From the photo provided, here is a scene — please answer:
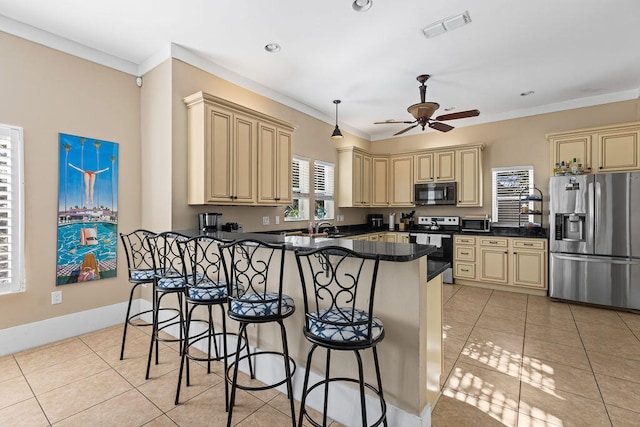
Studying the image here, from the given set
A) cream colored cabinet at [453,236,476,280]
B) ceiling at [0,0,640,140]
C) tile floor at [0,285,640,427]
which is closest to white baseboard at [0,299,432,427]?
tile floor at [0,285,640,427]

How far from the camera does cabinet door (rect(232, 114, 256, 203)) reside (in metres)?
3.54

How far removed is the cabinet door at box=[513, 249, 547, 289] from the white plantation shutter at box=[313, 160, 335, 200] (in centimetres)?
325

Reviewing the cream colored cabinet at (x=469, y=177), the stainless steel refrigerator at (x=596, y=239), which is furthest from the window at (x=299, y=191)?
the stainless steel refrigerator at (x=596, y=239)

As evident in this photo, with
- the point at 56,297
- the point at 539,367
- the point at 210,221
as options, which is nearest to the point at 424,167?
the point at 539,367

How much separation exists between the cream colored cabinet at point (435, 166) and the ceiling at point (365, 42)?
1304 millimetres

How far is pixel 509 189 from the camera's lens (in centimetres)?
541

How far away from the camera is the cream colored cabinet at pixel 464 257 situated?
5.23 m

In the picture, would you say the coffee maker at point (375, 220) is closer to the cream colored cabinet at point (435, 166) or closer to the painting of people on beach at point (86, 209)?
the cream colored cabinet at point (435, 166)

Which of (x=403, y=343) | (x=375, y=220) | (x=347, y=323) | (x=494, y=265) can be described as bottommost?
(x=494, y=265)

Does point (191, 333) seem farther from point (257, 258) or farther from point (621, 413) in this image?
point (621, 413)

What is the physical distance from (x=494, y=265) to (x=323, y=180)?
323 cm

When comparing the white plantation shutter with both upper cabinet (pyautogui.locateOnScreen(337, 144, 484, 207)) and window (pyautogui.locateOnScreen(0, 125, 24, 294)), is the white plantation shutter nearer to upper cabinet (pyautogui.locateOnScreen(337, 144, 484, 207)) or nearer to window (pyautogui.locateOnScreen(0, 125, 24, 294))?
upper cabinet (pyautogui.locateOnScreen(337, 144, 484, 207))

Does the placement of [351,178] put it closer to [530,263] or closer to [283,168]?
[283,168]

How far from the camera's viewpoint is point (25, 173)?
9.36 ft
